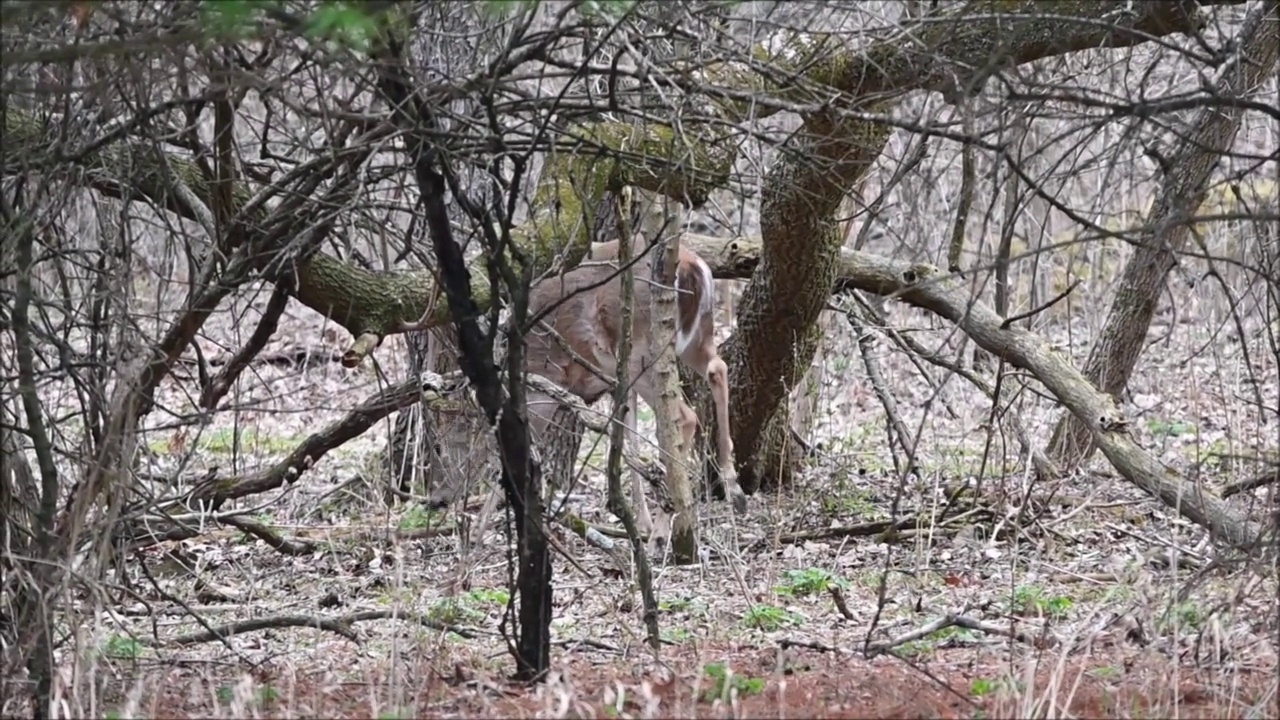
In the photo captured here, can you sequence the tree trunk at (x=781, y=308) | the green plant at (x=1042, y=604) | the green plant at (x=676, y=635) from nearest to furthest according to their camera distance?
1. the green plant at (x=676, y=635)
2. the green plant at (x=1042, y=604)
3. the tree trunk at (x=781, y=308)

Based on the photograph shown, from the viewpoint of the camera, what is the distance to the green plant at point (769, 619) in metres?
6.22

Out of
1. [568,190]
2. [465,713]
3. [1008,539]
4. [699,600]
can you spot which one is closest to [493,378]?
[465,713]

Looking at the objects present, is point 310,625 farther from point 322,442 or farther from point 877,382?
point 877,382

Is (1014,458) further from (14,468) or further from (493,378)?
(14,468)

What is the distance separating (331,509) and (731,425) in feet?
9.11

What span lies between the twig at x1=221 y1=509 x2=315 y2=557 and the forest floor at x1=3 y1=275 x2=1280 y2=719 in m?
0.07

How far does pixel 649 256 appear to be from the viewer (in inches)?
315

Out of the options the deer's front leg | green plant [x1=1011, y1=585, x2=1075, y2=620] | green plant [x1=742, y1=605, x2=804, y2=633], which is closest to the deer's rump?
the deer's front leg

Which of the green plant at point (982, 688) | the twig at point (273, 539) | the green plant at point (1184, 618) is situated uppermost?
the twig at point (273, 539)

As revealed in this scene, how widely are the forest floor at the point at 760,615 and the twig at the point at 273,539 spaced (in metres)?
0.07

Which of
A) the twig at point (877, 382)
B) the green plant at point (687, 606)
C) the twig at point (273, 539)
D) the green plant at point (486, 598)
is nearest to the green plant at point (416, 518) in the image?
the twig at point (273, 539)

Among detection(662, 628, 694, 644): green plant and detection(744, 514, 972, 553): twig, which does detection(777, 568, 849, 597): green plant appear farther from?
detection(744, 514, 972, 553): twig

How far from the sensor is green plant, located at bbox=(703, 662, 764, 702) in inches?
184

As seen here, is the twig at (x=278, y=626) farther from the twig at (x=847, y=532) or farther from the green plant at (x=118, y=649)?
the twig at (x=847, y=532)
